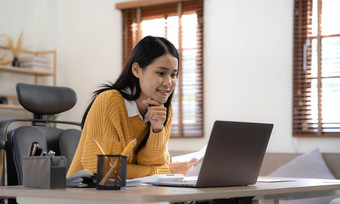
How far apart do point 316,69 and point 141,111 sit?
2.61 meters

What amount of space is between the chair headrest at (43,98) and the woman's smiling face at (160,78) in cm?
70

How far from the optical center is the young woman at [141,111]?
1.98 metres

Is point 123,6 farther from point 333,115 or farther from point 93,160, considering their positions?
point 93,160

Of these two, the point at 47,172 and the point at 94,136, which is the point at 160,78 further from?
the point at 47,172

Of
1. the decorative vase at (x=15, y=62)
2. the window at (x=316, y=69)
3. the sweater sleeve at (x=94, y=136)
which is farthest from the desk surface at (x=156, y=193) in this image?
the decorative vase at (x=15, y=62)

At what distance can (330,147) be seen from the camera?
14.0ft

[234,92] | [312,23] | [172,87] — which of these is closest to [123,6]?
[234,92]

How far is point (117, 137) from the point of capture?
1995 millimetres

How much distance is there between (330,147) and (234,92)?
3.16 ft

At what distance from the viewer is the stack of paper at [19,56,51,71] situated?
5.53m

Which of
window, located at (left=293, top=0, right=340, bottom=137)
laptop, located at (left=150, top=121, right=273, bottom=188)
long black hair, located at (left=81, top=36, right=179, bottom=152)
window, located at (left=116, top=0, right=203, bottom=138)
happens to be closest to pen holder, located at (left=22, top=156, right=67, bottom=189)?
laptop, located at (left=150, top=121, right=273, bottom=188)

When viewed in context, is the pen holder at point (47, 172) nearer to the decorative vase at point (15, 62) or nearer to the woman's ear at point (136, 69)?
the woman's ear at point (136, 69)

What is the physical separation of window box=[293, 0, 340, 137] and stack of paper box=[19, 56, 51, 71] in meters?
2.63

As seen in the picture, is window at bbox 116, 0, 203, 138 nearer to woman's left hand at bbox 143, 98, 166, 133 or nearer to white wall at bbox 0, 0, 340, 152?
white wall at bbox 0, 0, 340, 152
